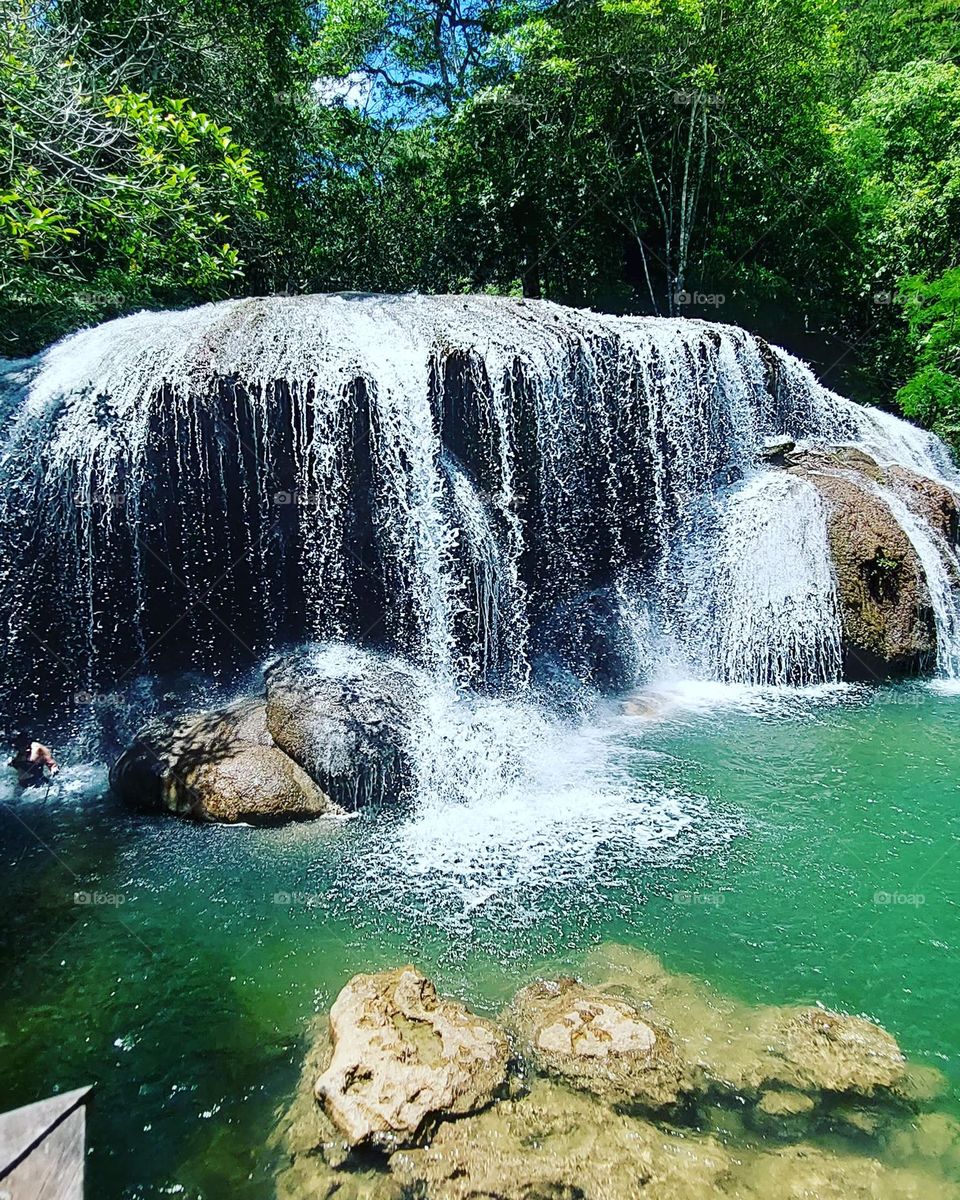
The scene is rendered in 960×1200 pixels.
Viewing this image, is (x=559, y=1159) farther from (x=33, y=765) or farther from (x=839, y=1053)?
(x=33, y=765)

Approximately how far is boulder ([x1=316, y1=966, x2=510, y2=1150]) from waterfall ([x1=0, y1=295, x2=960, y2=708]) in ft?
16.3

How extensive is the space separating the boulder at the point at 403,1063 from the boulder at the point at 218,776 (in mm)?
2778

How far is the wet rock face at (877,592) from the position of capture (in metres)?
8.83

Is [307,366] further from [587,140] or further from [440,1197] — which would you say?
[587,140]

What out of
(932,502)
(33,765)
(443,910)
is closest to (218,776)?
(33,765)

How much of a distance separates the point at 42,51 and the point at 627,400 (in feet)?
25.4

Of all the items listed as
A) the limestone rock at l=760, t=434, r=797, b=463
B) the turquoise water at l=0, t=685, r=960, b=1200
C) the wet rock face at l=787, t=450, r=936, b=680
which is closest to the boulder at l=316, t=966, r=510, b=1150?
the turquoise water at l=0, t=685, r=960, b=1200

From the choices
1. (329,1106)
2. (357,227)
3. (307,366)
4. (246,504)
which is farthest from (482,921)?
(357,227)

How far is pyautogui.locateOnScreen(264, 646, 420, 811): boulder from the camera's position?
21.9 ft

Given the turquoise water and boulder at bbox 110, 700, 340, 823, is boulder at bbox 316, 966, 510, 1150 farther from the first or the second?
boulder at bbox 110, 700, 340, 823

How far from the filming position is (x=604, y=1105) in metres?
3.29

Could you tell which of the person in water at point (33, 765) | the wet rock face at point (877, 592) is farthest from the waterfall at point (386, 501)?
the person in water at point (33, 765)

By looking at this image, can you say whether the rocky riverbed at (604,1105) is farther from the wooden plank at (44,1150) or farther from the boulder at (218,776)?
the boulder at (218,776)

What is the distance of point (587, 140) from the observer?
54.2ft
